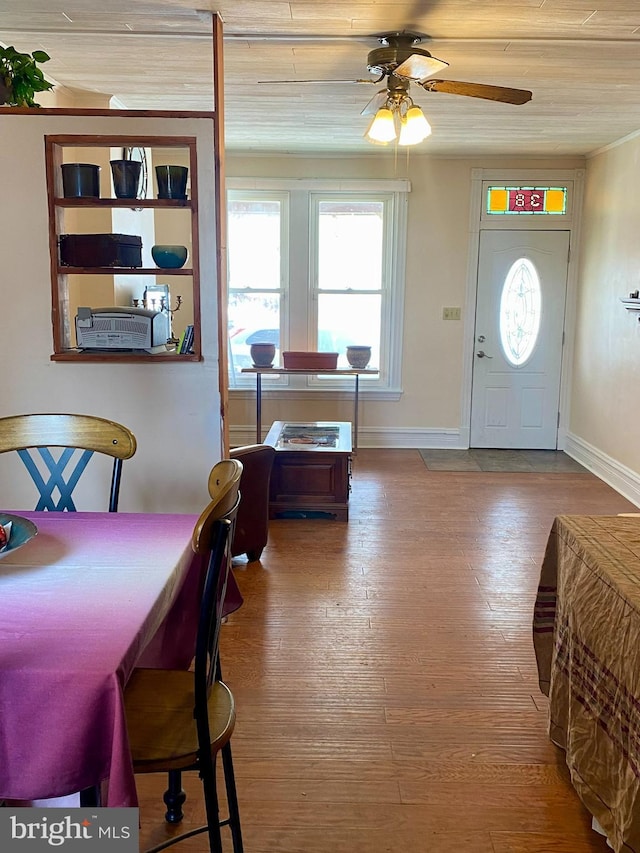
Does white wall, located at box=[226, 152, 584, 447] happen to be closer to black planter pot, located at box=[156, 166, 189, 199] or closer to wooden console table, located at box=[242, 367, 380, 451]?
wooden console table, located at box=[242, 367, 380, 451]

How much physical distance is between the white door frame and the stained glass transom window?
4 centimetres

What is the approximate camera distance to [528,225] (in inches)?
247

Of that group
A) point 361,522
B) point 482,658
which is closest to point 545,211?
point 361,522

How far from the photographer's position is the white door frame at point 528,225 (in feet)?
20.3

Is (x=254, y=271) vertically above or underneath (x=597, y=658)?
above

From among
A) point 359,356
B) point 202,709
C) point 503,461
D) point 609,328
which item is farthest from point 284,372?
point 202,709

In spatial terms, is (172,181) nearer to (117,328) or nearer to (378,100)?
(117,328)

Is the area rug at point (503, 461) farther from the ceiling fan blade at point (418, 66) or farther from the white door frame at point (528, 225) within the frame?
the ceiling fan blade at point (418, 66)

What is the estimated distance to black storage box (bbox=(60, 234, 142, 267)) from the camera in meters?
2.84

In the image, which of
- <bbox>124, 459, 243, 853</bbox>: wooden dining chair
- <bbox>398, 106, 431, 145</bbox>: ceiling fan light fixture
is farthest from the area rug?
<bbox>124, 459, 243, 853</bbox>: wooden dining chair

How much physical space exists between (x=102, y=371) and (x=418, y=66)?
1.82 meters

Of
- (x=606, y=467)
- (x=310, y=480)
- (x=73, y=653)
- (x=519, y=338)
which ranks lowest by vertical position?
(x=606, y=467)

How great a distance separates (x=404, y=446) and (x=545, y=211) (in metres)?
2.39

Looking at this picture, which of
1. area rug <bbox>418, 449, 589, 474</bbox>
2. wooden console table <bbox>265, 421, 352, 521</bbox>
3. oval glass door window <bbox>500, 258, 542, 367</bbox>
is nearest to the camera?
wooden console table <bbox>265, 421, 352, 521</bbox>
